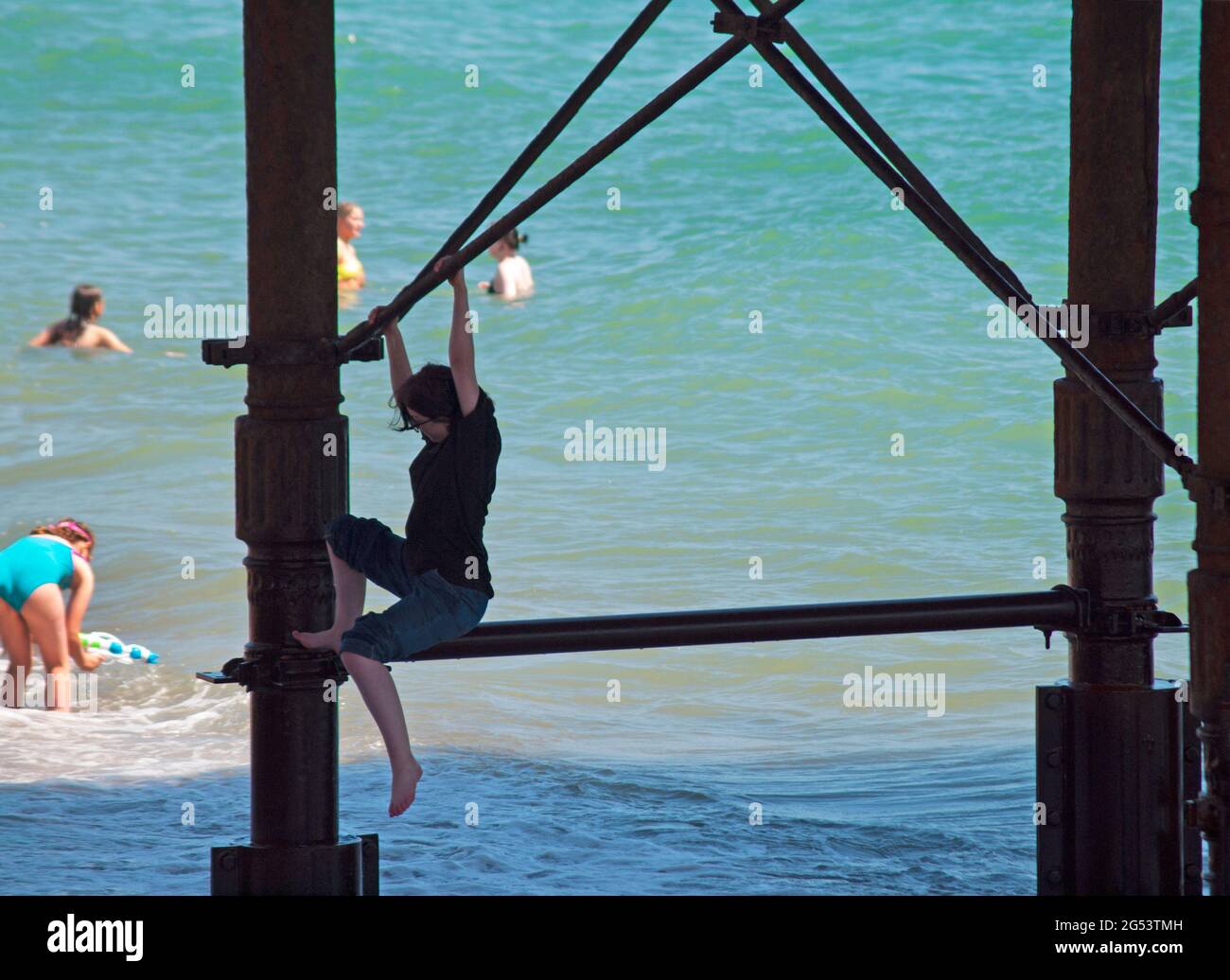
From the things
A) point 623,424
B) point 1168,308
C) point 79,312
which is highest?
point 79,312

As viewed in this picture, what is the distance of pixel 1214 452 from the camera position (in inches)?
141

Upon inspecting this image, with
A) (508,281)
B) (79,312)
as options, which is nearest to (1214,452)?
(79,312)

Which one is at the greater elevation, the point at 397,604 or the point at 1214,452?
the point at 1214,452

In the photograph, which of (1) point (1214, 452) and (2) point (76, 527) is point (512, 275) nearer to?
(2) point (76, 527)

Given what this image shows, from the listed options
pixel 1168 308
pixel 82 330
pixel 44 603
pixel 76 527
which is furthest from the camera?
pixel 82 330

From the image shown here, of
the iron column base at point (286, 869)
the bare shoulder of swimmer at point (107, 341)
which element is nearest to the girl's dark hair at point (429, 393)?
the iron column base at point (286, 869)

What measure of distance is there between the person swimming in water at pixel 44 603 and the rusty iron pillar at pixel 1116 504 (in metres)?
6.08

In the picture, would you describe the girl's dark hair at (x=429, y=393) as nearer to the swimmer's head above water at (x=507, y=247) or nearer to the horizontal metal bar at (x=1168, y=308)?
the horizontal metal bar at (x=1168, y=308)

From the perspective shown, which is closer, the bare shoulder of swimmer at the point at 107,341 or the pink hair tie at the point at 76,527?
the pink hair tie at the point at 76,527

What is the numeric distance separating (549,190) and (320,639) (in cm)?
97

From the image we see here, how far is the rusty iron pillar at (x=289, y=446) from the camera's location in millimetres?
3855

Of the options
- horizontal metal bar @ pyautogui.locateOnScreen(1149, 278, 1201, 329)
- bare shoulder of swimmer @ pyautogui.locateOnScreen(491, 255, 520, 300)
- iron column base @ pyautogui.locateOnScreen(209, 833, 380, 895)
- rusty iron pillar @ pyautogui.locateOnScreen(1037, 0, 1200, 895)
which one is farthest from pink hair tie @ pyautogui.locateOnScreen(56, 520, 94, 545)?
bare shoulder of swimmer @ pyautogui.locateOnScreen(491, 255, 520, 300)

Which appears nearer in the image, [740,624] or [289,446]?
[289,446]

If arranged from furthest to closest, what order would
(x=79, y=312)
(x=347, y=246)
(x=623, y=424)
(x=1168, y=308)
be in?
(x=79, y=312) < (x=347, y=246) < (x=623, y=424) < (x=1168, y=308)
